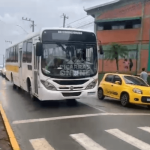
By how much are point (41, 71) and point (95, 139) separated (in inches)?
183

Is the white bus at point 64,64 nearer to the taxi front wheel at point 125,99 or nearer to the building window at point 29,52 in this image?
the building window at point 29,52

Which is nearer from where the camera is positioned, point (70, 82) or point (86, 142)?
point (86, 142)

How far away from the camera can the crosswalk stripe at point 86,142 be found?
598cm

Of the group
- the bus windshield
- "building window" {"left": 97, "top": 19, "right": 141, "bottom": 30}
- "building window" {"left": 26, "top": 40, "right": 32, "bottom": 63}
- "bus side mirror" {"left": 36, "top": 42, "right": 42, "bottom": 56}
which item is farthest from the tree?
"bus side mirror" {"left": 36, "top": 42, "right": 42, "bottom": 56}

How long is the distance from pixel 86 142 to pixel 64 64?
15.6 ft

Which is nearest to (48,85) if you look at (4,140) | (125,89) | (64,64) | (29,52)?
(64,64)

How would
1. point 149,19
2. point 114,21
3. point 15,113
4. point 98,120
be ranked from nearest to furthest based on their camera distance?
1. point 98,120
2. point 15,113
3. point 149,19
4. point 114,21

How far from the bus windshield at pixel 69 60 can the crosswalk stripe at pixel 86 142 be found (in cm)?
400

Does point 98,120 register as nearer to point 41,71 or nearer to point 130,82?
point 41,71

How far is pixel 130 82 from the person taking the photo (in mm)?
12617

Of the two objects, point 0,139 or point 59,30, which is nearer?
point 0,139

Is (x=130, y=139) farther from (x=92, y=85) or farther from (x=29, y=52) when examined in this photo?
(x=29, y=52)

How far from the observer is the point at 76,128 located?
7.72 m

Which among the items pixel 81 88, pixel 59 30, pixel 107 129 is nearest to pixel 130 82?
pixel 81 88
